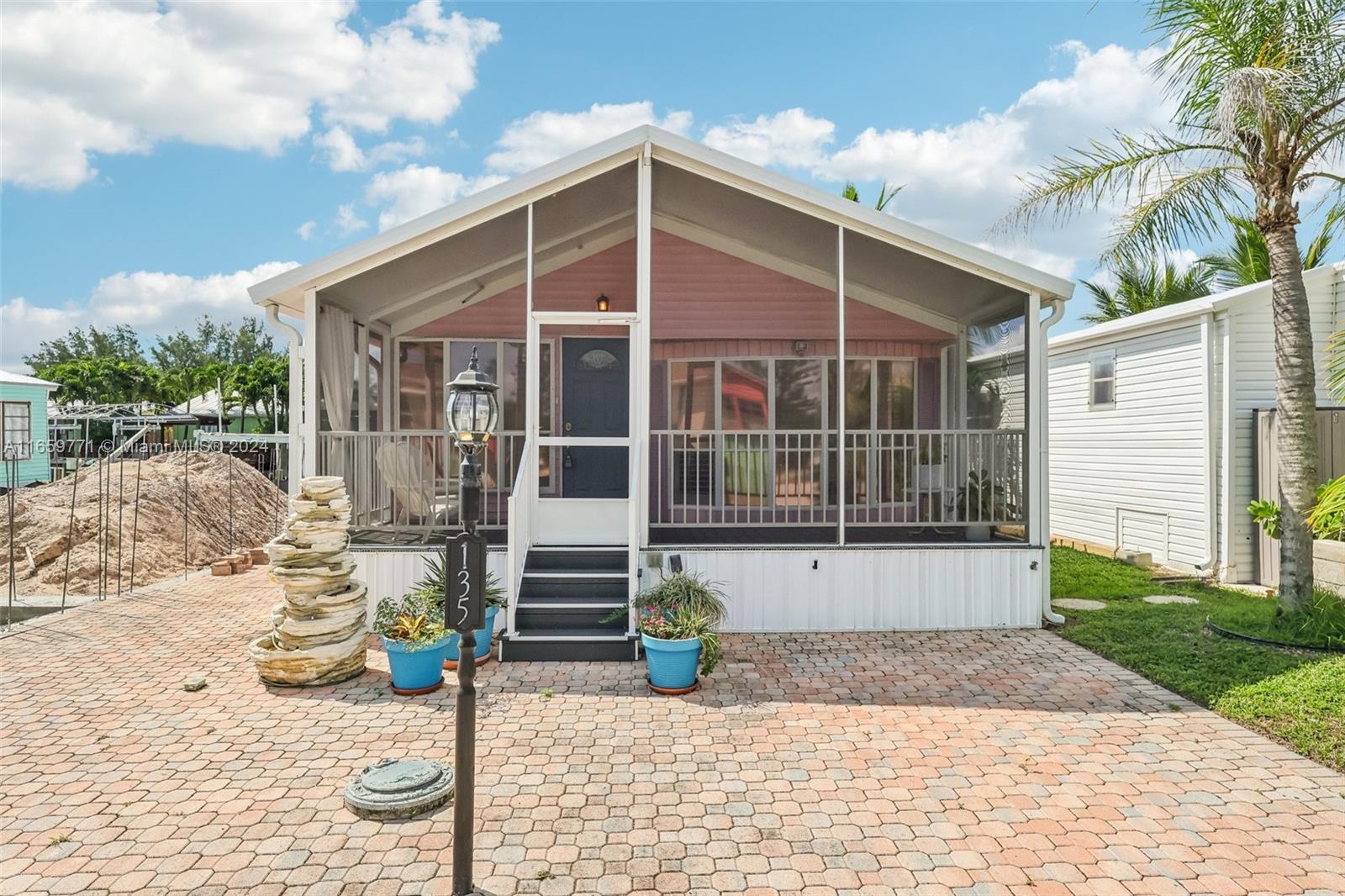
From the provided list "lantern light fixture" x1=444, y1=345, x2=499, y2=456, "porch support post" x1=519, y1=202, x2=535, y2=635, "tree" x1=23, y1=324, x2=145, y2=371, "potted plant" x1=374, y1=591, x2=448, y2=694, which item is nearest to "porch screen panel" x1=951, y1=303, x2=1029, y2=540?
"porch support post" x1=519, y1=202, x2=535, y2=635

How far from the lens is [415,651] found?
5141 mm

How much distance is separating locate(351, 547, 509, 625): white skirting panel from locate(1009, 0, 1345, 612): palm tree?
7.09 m

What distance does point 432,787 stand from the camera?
3.62 metres

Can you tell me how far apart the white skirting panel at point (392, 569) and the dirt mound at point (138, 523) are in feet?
11.8

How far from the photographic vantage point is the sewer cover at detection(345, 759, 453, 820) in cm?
346

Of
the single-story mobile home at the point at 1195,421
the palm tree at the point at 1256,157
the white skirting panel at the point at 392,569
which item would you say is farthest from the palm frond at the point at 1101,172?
the white skirting panel at the point at 392,569

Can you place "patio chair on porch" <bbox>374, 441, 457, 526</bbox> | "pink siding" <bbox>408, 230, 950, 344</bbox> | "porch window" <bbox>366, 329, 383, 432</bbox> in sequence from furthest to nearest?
"pink siding" <bbox>408, 230, 950, 344</bbox>
"porch window" <bbox>366, 329, 383, 432</bbox>
"patio chair on porch" <bbox>374, 441, 457, 526</bbox>

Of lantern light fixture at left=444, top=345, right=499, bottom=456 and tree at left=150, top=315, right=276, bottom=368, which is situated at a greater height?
tree at left=150, top=315, right=276, bottom=368

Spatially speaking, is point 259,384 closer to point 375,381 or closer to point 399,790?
point 375,381

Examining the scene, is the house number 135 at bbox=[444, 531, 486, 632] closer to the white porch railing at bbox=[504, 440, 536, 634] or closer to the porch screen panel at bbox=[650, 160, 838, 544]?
the white porch railing at bbox=[504, 440, 536, 634]

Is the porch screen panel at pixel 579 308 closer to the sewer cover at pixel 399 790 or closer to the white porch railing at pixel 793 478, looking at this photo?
→ the white porch railing at pixel 793 478

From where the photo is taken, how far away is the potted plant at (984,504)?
7.36 meters

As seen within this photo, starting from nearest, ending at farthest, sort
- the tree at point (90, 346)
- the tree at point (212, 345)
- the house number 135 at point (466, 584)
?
the house number 135 at point (466, 584) < the tree at point (90, 346) < the tree at point (212, 345)

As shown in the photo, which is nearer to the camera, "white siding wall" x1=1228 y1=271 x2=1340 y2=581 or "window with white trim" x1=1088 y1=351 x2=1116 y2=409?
"white siding wall" x1=1228 y1=271 x2=1340 y2=581
